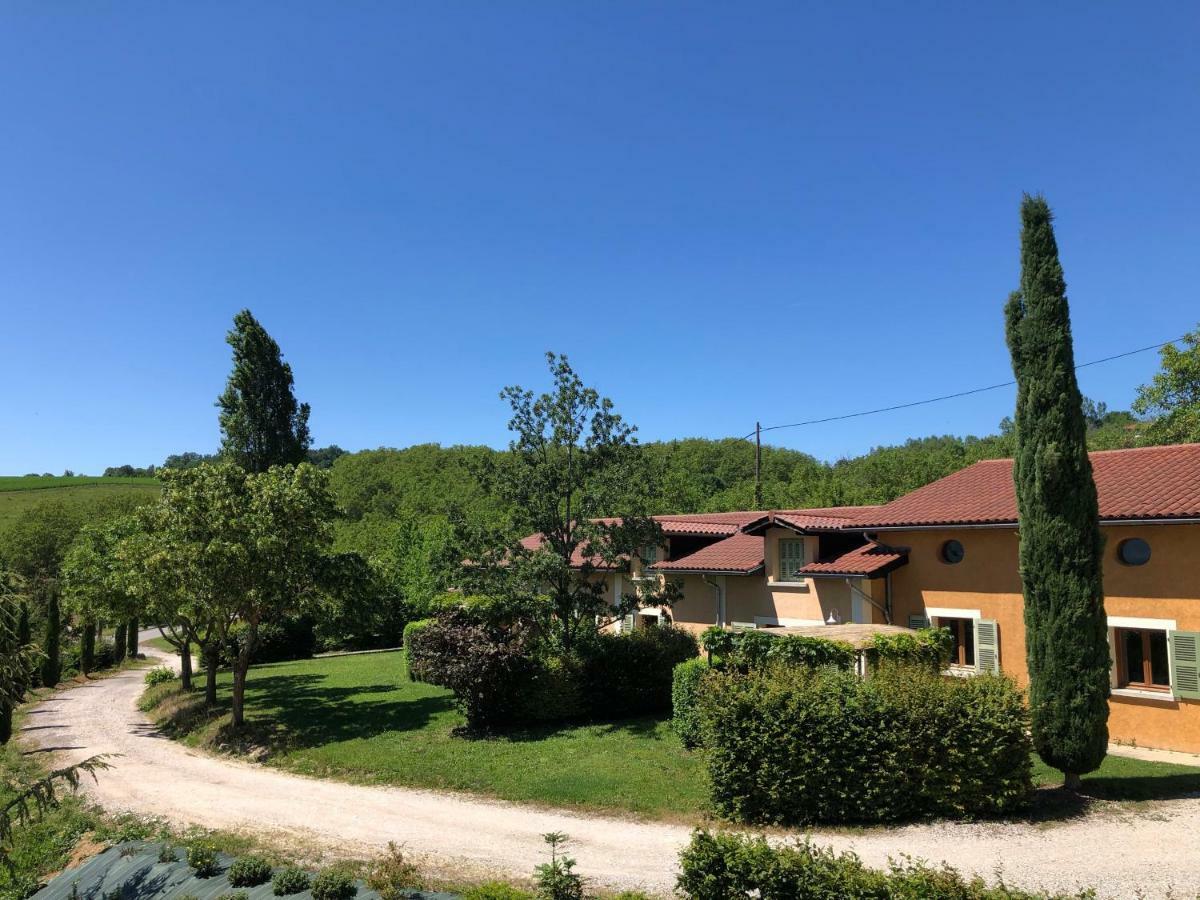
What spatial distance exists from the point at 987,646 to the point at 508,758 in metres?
11.7

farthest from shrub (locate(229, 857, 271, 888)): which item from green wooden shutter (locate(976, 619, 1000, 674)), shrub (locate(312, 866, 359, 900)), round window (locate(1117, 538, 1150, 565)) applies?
round window (locate(1117, 538, 1150, 565))

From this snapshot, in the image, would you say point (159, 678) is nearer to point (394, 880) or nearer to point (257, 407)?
point (257, 407)

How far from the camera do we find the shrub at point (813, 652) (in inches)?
573

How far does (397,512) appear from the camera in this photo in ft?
264

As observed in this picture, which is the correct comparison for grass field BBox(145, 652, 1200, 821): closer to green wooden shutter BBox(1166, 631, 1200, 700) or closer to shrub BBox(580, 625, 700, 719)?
shrub BBox(580, 625, 700, 719)

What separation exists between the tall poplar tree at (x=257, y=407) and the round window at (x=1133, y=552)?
1396 inches

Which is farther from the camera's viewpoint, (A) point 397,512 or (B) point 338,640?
(A) point 397,512

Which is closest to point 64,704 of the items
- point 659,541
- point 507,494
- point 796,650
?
point 507,494

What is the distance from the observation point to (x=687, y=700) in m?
16.3

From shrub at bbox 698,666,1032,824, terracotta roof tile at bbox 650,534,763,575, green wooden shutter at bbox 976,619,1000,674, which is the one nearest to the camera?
shrub at bbox 698,666,1032,824

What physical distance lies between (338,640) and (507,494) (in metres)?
28.4

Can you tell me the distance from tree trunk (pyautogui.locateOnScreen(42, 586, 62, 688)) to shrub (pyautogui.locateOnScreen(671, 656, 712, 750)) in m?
30.9

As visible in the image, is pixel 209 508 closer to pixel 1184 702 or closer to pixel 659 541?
pixel 659 541

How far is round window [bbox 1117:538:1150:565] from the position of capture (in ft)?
51.2
